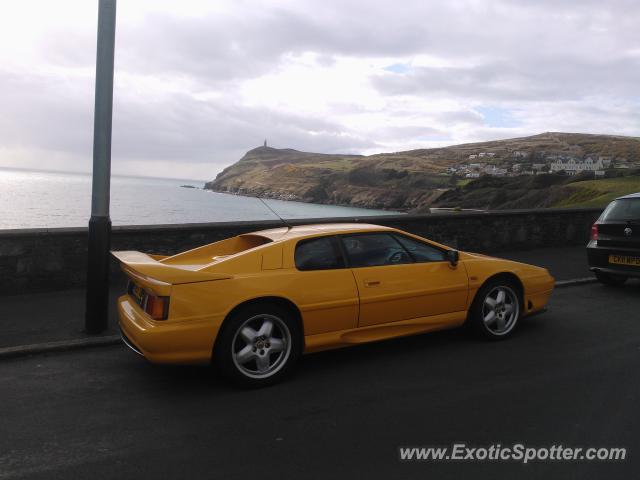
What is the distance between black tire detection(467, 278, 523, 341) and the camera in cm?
567

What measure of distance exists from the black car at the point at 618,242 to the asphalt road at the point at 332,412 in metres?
2.94

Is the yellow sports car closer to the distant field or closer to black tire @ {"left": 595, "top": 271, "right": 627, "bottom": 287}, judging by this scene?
black tire @ {"left": 595, "top": 271, "right": 627, "bottom": 287}

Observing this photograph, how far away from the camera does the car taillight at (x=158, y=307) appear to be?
429 cm

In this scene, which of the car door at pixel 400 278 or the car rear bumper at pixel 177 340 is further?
the car door at pixel 400 278

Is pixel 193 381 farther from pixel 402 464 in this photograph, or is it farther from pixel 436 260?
pixel 436 260

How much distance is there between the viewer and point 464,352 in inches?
212

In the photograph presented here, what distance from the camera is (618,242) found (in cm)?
847

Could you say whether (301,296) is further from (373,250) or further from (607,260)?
(607,260)

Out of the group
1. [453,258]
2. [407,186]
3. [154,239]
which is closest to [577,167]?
[407,186]

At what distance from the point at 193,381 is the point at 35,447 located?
4.67 ft

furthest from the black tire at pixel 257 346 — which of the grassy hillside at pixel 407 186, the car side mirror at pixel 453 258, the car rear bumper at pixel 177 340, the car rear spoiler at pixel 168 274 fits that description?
the grassy hillside at pixel 407 186

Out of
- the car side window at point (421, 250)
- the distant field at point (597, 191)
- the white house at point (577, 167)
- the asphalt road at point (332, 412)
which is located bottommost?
the asphalt road at point (332, 412)

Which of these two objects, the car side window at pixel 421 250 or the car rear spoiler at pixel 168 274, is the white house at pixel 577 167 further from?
the car rear spoiler at pixel 168 274

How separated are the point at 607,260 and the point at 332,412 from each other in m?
6.42
